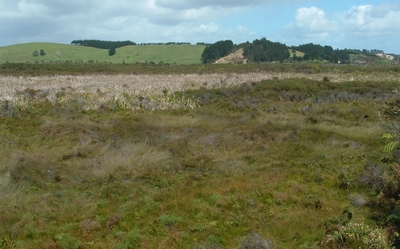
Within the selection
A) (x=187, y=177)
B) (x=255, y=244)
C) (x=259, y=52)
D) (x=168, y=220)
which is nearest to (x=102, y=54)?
(x=259, y=52)

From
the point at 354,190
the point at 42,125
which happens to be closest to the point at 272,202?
the point at 354,190

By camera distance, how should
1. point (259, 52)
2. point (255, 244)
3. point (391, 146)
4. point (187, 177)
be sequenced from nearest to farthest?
1. point (255, 244)
2. point (187, 177)
3. point (391, 146)
4. point (259, 52)

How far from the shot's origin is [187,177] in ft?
31.9

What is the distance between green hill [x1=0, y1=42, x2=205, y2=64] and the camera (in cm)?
8144

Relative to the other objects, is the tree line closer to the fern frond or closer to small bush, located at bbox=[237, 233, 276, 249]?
the fern frond

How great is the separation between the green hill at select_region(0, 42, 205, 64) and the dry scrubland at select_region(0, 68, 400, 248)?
213 feet

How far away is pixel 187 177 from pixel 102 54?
8639 cm

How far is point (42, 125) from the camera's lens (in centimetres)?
1434

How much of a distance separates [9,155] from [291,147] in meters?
8.36

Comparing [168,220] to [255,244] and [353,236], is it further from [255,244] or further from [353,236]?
[353,236]

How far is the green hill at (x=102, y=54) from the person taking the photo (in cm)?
8144

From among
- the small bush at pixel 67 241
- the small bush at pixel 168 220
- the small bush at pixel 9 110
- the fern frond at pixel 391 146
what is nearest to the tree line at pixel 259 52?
the small bush at pixel 9 110

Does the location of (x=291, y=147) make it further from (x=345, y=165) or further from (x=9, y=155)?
(x=9, y=155)

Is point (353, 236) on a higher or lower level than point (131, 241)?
higher
